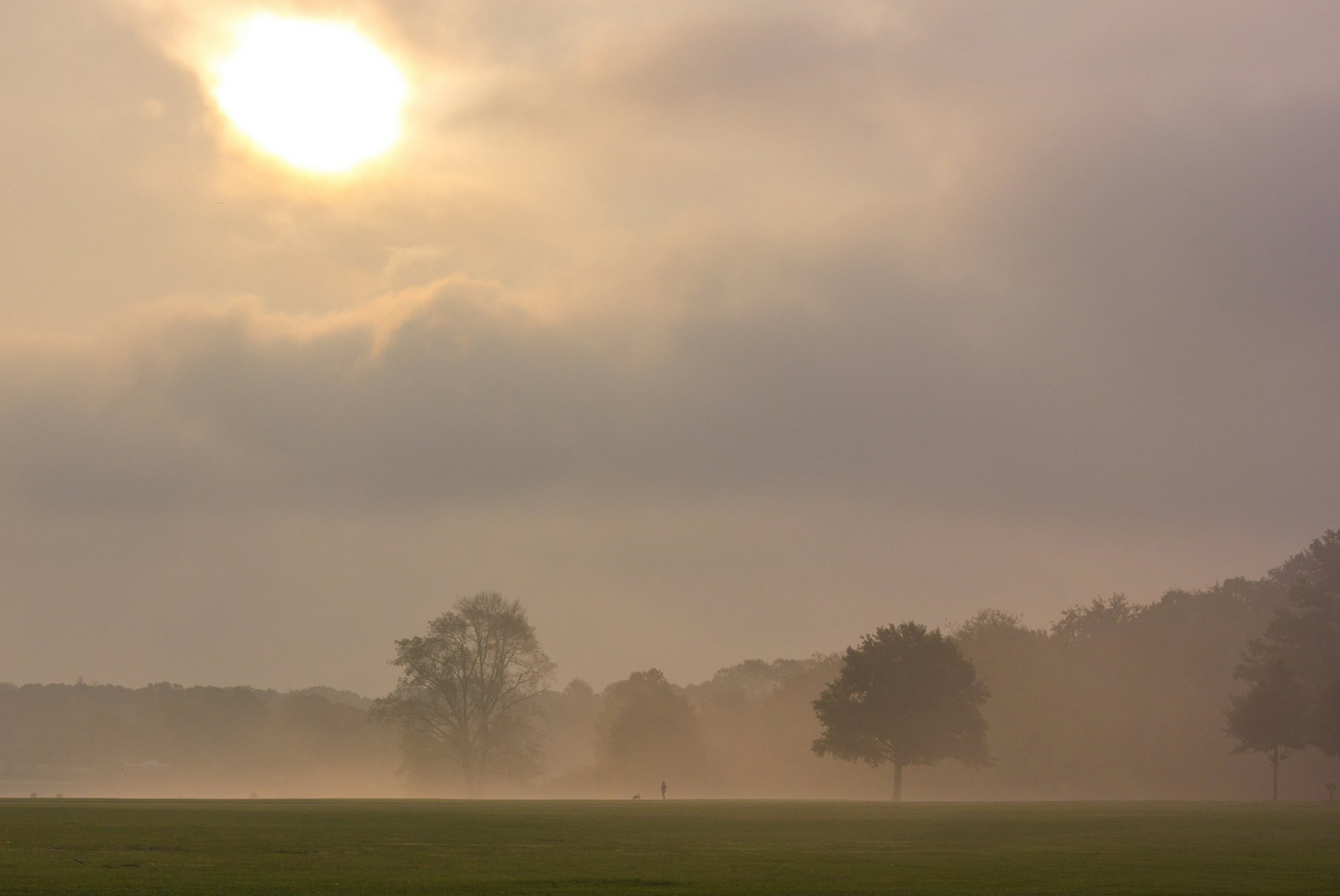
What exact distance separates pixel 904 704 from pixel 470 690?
124 ft

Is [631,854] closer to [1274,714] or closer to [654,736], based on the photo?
[1274,714]

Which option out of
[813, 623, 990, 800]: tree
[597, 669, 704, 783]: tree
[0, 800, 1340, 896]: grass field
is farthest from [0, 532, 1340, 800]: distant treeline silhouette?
[0, 800, 1340, 896]: grass field

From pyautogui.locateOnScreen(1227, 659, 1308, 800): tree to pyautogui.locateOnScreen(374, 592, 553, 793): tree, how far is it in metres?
56.1

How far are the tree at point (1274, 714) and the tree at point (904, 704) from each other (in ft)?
61.7

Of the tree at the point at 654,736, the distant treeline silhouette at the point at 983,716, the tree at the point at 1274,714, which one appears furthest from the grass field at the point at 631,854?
the tree at the point at 654,736

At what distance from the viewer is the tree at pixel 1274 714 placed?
89.8 meters

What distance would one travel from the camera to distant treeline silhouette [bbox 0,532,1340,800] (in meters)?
109

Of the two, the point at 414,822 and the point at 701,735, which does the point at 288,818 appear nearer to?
the point at 414,822

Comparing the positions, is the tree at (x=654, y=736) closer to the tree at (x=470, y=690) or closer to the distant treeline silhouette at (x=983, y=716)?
the distant treeline silhouette at (x=983, y=716)

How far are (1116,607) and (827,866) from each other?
153110 mm

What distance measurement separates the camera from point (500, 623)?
110 m

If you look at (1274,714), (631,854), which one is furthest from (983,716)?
(631,854)

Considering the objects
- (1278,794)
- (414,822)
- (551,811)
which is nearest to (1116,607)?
(1278,794)

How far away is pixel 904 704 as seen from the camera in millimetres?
96688
